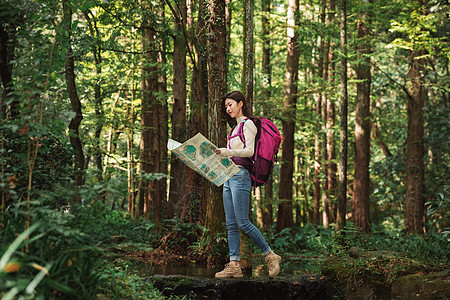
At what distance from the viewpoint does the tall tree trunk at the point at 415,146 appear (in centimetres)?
1576

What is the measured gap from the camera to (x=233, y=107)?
6.33 m

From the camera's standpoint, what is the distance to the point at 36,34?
439 centimetres

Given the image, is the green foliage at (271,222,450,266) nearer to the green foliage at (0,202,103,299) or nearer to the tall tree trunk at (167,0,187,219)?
the tall tree trunk at (167,0,187,219)

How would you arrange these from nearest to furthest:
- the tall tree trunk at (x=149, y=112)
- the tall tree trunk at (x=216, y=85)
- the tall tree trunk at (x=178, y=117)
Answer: the tall tree trunk at (x=216, y=85) < the tall tree trunk at (x=178, y=117) < the tall tree trunk at (x=149, y=112)

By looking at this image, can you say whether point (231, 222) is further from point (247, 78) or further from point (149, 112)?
point (149, 112)

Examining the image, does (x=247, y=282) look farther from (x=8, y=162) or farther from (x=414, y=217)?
(x=414, y=217)

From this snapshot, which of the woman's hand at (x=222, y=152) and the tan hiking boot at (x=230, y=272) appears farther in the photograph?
the tan hiking boot at (x=230, y=272)

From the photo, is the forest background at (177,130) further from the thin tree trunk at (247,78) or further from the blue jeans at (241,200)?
the blue jeans at (241,200)

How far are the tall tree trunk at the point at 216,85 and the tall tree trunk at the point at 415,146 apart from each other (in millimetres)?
10144

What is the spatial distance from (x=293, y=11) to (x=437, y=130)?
7951 mm

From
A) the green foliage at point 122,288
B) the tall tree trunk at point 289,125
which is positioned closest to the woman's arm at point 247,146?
the green foliage at point 122,288

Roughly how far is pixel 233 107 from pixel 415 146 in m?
11.7

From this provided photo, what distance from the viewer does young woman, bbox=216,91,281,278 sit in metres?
6.16

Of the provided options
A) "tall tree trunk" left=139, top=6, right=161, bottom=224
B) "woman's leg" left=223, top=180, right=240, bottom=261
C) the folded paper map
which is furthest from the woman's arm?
"tall tree trunk" left=139, top=6, right=161, bottom=224
